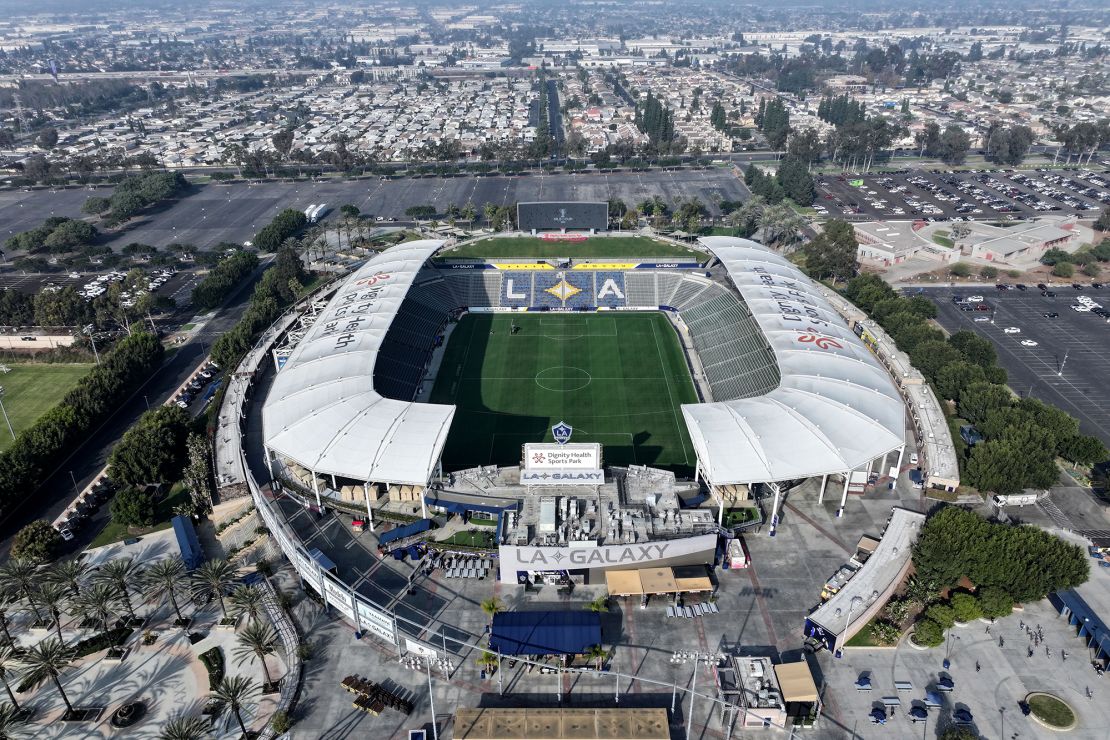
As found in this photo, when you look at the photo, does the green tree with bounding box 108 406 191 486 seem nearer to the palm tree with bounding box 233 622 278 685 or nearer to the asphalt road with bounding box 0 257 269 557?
the asphalt road with bounding box 0 257 269 557

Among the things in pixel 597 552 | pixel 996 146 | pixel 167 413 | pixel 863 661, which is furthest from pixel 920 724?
pixel 996 146

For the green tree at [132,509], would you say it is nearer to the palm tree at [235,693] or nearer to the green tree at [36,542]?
the green tree at [36,542]

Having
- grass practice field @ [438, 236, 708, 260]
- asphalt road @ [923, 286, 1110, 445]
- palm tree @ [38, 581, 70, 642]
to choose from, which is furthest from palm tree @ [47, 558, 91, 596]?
asphalt road @ [923, 286, 1110, 445]

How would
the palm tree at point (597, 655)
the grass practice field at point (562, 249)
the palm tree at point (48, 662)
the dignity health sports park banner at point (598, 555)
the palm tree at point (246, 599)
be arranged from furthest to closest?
the grass practice field at point (562, 249) → the dignity health sports park banner at point (598, 555) → the palm tree at point (246, 599) → the palm tree at point (597, 655) → the palm tree at point (48, 662)

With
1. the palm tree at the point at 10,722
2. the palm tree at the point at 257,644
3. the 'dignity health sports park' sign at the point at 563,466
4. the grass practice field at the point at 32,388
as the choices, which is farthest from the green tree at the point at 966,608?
the grass practice field at the point at 32,388

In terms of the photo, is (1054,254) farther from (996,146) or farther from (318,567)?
(318,567)

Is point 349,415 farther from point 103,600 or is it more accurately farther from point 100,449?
point 100,449

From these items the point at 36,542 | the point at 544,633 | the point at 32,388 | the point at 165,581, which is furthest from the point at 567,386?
the point at 32,388
